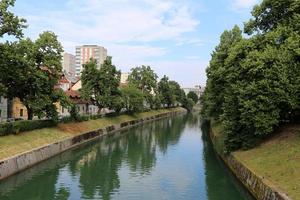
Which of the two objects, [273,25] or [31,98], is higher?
[273,25]

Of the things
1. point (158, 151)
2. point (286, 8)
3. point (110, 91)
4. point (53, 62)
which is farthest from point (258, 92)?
point (110, 91)

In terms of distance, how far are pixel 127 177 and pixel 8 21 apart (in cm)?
1762

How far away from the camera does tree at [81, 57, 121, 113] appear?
261 ft

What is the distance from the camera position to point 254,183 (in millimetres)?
28156

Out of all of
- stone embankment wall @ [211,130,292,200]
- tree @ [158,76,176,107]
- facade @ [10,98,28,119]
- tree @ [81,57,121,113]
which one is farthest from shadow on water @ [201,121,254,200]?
tree @ [158,76,176,107]

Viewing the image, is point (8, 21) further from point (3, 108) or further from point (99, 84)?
point (99, 84)

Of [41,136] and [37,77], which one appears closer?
[41,136]

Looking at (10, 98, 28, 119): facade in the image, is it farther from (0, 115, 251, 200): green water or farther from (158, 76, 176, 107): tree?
(158, 76, 176, 107): tree

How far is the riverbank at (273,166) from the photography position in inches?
947

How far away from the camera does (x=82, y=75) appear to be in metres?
80.5

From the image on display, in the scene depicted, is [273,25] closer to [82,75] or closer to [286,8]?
[286,8]

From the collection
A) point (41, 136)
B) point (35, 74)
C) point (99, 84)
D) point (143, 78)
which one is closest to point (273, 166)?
point (41, 136)

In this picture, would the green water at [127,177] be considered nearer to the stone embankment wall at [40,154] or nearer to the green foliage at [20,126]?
the stone embankment wall at [40,154]

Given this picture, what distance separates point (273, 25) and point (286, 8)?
2.84 m
